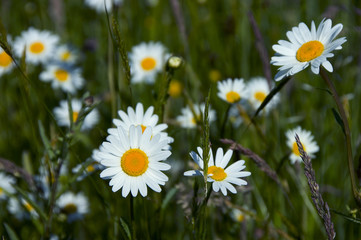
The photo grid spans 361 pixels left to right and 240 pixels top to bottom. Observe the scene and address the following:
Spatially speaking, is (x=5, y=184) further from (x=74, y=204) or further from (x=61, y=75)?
(x=61, y=75)

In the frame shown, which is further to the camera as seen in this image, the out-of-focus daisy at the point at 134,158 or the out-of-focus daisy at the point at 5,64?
the out-of-focus daisy at the point at 5,64

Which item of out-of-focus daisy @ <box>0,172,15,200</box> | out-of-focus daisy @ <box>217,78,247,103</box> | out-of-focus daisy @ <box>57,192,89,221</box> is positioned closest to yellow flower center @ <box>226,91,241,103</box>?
out-of-focus daisy @ <box>217,78,247,103</box>

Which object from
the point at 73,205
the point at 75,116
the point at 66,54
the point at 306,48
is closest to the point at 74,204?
the point at 73,205

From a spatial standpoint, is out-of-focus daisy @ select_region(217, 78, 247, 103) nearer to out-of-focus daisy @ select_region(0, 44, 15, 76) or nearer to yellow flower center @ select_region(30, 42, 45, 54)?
out-of-focus daisy @ select_region(0, 44, 15, 76)

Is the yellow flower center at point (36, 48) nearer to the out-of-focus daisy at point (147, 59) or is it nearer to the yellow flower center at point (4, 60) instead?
the yellow flower center at point (4, 60)

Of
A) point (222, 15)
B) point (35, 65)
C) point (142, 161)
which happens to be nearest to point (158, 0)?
point (222, 15)

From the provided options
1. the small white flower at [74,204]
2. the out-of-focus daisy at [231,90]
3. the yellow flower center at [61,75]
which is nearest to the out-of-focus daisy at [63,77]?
the yellow flower center at [61,75]
